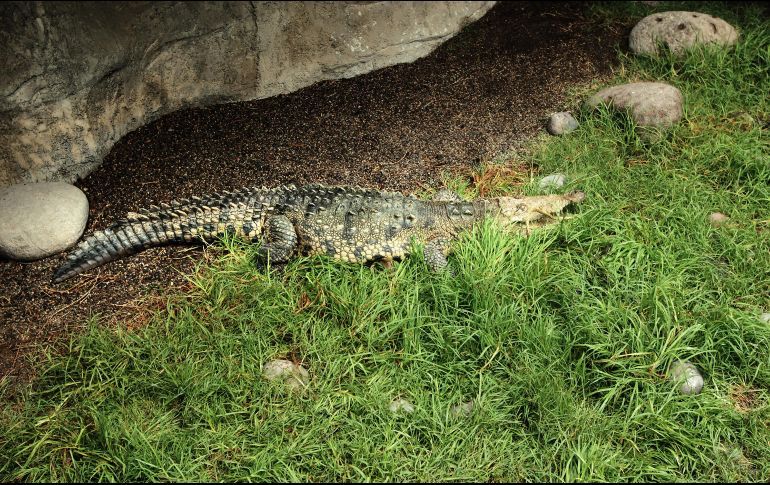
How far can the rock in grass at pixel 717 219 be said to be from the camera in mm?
4154

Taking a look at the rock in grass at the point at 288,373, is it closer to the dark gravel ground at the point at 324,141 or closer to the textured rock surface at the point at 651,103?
the dark gravel ground at the point at 324,141

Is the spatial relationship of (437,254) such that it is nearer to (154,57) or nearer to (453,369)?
(453,369)

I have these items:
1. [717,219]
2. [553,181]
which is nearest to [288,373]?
[553,181]

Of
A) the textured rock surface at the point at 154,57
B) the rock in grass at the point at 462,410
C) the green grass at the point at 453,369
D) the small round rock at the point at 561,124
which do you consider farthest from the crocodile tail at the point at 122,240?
the small round rock at the point at 561,124

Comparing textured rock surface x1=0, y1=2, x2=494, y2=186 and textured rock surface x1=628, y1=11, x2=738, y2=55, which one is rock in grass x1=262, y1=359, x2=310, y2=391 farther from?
textured rock surface x1=628, y1=11, x2=738, y2=55

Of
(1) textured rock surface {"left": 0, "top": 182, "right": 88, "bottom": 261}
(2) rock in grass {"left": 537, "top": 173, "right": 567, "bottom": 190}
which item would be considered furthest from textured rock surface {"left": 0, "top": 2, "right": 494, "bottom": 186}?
(2) rock in grass {"left": 537, "top": 173, "right": 567, "bottom": 190}

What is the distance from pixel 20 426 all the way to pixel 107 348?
55 centimetres

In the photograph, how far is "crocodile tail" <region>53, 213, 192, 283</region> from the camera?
3.89 m

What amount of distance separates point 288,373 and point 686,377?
211 cm

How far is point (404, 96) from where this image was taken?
17.7 feet

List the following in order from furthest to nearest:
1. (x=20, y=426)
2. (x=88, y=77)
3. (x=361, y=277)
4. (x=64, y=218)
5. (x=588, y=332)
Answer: (x=88, y=77) < (x=64, y=218) < (x=361, y=277) < (x=588, y=332) < (x=20, y=426)

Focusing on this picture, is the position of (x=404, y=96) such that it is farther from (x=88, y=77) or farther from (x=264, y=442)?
(x=264, y=442)

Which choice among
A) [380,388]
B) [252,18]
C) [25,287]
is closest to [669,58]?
[252,18]

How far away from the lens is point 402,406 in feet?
10.4
